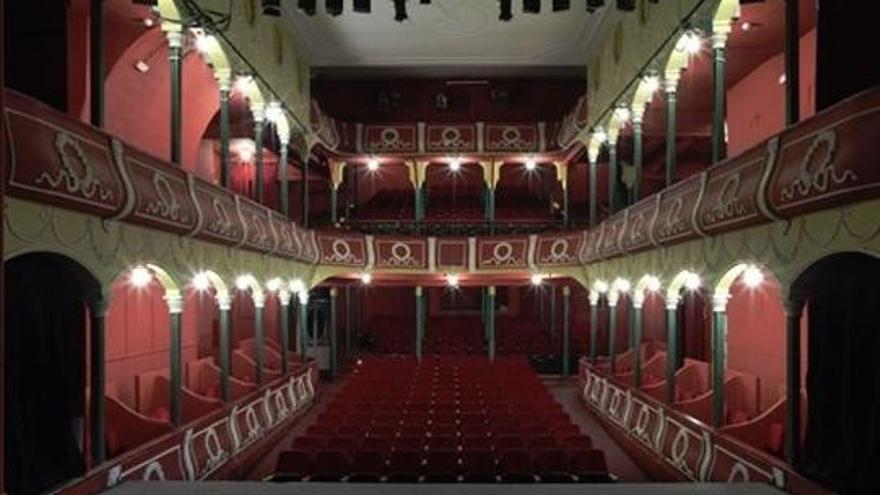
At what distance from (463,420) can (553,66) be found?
15015 mm

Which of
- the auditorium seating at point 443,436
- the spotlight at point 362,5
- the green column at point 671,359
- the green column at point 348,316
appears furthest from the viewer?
the green column at point 348,316

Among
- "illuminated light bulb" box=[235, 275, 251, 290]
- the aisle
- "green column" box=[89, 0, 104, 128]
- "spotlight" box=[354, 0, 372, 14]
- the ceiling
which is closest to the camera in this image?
"green column" box=[89, 0, 104, 128]

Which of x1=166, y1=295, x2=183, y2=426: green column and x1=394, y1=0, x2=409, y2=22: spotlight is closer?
x1=166, y1=295, x2=183, y2=426: green column

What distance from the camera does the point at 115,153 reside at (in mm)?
7980

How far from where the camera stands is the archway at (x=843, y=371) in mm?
6961

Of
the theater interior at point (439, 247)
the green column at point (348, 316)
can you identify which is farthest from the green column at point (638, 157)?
the green column at point (348, 316)

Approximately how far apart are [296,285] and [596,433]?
770cm

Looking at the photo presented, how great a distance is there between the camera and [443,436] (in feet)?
36.3

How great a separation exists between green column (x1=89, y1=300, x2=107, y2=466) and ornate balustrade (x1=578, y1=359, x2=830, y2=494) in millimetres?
6800

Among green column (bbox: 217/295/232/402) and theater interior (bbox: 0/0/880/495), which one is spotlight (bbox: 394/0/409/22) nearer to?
theater interior (bbox: 0/0/880/495)

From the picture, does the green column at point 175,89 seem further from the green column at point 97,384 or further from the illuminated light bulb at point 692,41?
the illuminated light bulb at point 692,41

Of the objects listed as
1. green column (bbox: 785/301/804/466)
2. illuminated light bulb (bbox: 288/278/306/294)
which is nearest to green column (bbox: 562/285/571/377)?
illuminated light bulb (bbox: 288/278/306/294)

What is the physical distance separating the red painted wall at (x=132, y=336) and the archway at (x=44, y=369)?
496 centimetres

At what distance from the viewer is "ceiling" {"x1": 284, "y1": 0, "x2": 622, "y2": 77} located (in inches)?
766
